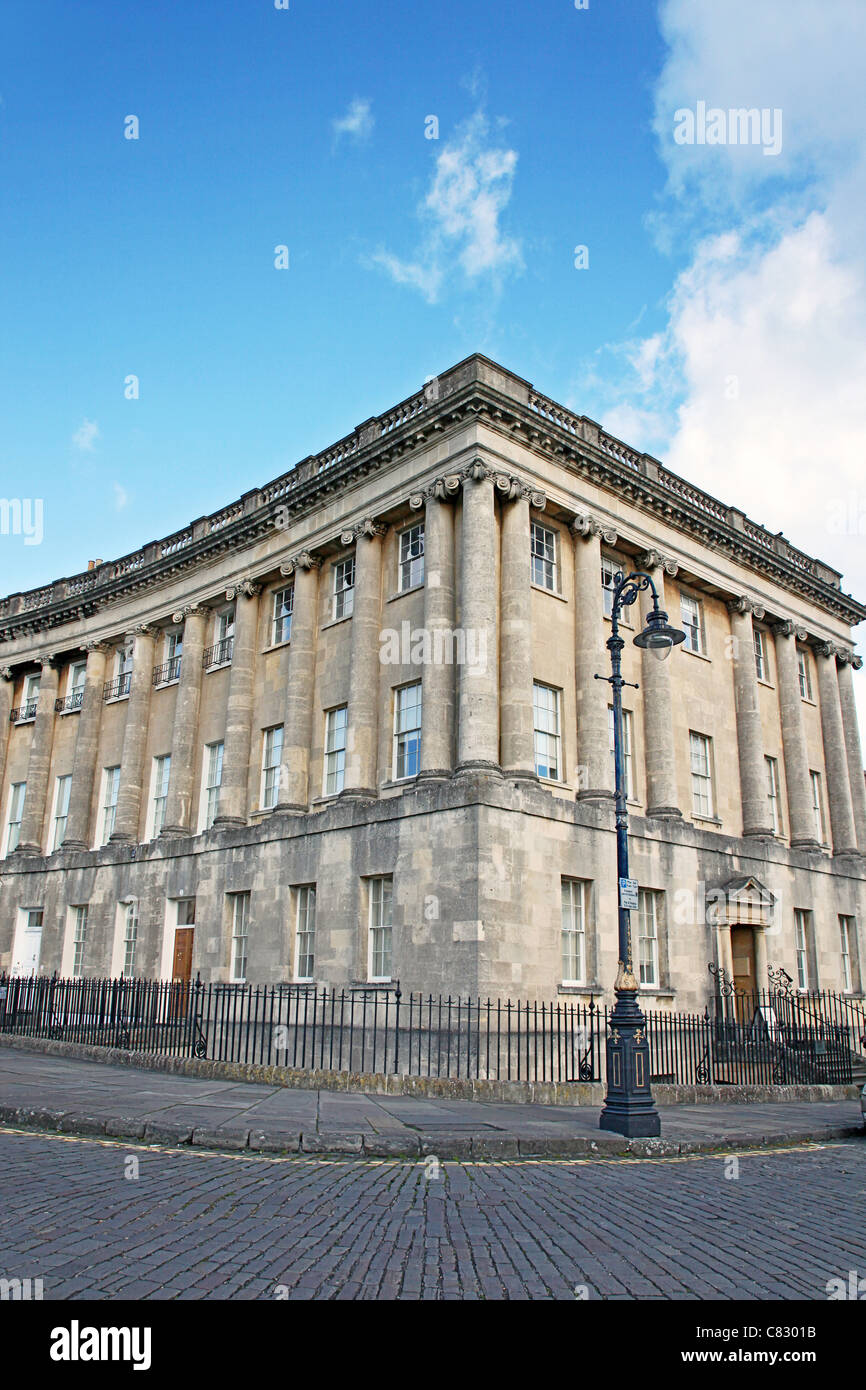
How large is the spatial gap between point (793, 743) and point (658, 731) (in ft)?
24.5

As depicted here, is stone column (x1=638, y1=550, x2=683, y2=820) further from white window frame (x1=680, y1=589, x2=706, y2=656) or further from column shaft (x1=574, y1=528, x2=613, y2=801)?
white window frame (x1=680, y1=589, x2=706, y2=656)

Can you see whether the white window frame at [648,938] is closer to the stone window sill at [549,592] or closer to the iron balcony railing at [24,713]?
the stone window sill at [549,592]

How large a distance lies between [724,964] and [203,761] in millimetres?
15869

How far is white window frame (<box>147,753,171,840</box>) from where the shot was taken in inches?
1211

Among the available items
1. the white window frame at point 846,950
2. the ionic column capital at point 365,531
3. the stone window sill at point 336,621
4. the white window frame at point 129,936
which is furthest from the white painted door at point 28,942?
the white window frame at point 846,950

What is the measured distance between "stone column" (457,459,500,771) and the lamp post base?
25.3 ft

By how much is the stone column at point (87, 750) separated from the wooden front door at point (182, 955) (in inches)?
264

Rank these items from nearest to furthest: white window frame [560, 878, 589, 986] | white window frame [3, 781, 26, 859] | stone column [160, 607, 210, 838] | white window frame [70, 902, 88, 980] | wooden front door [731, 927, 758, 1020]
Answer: white window frame [560, 878, 589, 986] < wooden front door [731, 927, 758, 1020] < stone column [160, 607, 210, 838] < white window frame [70, 902, 88, 980] < white window frame [3, 781, 26, 859]

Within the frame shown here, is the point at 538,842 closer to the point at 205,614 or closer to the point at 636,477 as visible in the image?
the point at 636,477

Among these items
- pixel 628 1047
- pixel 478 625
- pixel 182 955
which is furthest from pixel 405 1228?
pixel 182 955

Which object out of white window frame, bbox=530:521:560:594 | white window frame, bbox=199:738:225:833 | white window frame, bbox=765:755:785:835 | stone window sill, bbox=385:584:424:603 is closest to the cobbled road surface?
stone window sill, bbox=385:584:424:603

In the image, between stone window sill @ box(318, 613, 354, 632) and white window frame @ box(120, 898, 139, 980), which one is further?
white window frame @ box(120, 898, 139, 980)

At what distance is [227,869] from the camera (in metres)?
26.0
